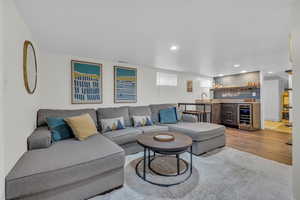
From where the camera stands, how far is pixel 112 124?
2.85 m

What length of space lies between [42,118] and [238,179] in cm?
334

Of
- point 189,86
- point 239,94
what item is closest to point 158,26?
point 189,86

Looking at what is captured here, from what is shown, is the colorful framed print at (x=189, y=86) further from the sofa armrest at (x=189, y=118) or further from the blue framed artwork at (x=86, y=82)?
the blue framed artwork at (x=86, y=82)

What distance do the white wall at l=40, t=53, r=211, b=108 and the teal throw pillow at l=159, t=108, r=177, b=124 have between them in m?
0.73

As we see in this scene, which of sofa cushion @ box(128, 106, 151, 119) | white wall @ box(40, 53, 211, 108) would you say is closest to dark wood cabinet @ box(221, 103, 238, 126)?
white wall @ box(40, 53, 211, 108)

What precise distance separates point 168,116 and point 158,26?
2429 mm

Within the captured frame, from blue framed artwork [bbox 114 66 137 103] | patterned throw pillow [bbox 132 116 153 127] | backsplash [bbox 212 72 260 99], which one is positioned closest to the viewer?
patterned throw pillow [bbox 132 116 153 127]

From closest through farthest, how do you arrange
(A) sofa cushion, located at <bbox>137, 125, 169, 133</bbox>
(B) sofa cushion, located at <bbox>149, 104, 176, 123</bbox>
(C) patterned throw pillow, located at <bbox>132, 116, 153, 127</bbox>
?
1. (A) sofa cushion, located at <bbox>137, 125, 169, 133</bbox>
2. (C) patterned throw pillow, located at <bbox>132, 116, 153, 127</bbox>
3. (B) sofa cushion, located at <bbox>149, 104, 176, 123</bbox>

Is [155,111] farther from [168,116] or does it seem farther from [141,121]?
[141,121]

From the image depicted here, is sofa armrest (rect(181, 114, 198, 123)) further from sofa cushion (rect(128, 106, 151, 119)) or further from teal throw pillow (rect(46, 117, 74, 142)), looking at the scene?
teal throw pillow (rect(46, 117, 74, 142))

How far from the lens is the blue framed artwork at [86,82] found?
3.02 metres

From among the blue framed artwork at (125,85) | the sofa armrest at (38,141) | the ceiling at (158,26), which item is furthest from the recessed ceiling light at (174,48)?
the sofa armrest at (38,141)

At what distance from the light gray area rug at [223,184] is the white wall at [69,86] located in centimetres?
195

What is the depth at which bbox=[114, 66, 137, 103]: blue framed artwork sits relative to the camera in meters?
3.59
